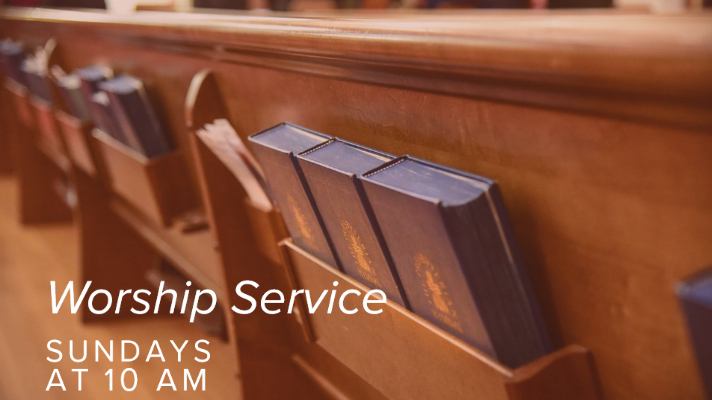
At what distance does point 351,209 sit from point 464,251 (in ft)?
0.62

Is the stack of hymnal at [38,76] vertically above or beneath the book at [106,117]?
above

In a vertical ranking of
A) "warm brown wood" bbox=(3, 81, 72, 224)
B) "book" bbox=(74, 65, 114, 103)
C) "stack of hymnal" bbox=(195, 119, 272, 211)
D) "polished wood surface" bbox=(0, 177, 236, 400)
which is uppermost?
"book" bbox=(74, 65, 114, 103)

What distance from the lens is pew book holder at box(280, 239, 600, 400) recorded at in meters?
0.58

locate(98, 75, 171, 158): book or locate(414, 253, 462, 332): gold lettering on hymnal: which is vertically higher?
locate(98, 75, 171, 158): book

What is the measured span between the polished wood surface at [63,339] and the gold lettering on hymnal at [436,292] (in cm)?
100

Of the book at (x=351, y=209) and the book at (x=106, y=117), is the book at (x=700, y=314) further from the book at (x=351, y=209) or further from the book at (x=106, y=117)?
the book at (x=106, y=117)

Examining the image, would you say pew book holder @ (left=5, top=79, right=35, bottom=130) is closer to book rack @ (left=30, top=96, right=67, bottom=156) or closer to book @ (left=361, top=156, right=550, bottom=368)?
book rack @ (left=30, top=96, right=67, bottom=156)

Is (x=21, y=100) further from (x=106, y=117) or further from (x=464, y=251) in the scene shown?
(x=464, y=251)

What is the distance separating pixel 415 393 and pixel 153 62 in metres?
1.11

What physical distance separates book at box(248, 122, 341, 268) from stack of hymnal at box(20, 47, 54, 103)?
155 cm

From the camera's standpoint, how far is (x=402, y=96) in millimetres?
728

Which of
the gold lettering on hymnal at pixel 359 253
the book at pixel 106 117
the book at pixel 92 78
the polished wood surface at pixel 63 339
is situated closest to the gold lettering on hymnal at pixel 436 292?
the gold lettering on hymnal at pixel 359 253

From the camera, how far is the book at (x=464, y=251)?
1.88 ft

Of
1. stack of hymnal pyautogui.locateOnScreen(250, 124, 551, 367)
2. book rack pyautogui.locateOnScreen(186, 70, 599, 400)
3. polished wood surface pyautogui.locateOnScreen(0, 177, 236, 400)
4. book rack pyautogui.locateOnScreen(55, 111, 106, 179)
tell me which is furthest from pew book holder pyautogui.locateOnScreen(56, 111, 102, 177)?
stack of hymnal pyautogui.locateOnScreen(250, 124, 551, 367)
